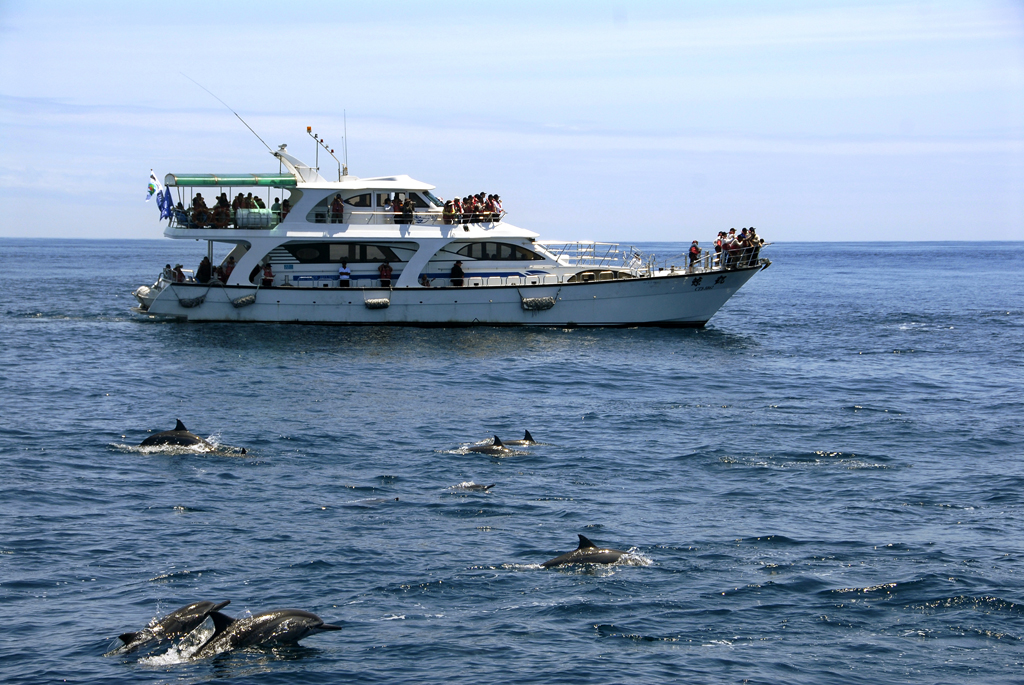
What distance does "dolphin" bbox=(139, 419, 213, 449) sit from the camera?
23031mm

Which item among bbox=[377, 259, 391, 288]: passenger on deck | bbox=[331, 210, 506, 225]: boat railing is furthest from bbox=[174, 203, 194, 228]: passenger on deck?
bbox=[377, 259, 391, 288]: passenger on deck

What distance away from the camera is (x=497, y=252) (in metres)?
43.3

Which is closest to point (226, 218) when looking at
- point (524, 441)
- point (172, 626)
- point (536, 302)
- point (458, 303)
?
point (458, 303)

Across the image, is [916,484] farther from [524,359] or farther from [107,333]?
[107,333]

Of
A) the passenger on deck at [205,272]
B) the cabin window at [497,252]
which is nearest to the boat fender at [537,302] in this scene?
the cabin window at [497,252]

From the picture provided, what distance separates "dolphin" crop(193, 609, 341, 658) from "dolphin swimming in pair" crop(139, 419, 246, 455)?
10.1 meters

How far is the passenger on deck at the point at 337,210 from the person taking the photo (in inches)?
1687

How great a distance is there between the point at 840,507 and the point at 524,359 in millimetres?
19060

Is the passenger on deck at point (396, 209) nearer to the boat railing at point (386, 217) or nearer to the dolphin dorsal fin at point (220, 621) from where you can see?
the boat railing at point (386, 217)

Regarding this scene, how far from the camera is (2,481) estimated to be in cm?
2045

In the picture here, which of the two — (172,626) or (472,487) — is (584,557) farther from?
(172,626)

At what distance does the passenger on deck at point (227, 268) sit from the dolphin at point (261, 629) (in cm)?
3148

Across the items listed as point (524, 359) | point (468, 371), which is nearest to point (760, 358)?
point (524, 359)

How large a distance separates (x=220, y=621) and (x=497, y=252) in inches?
1243
